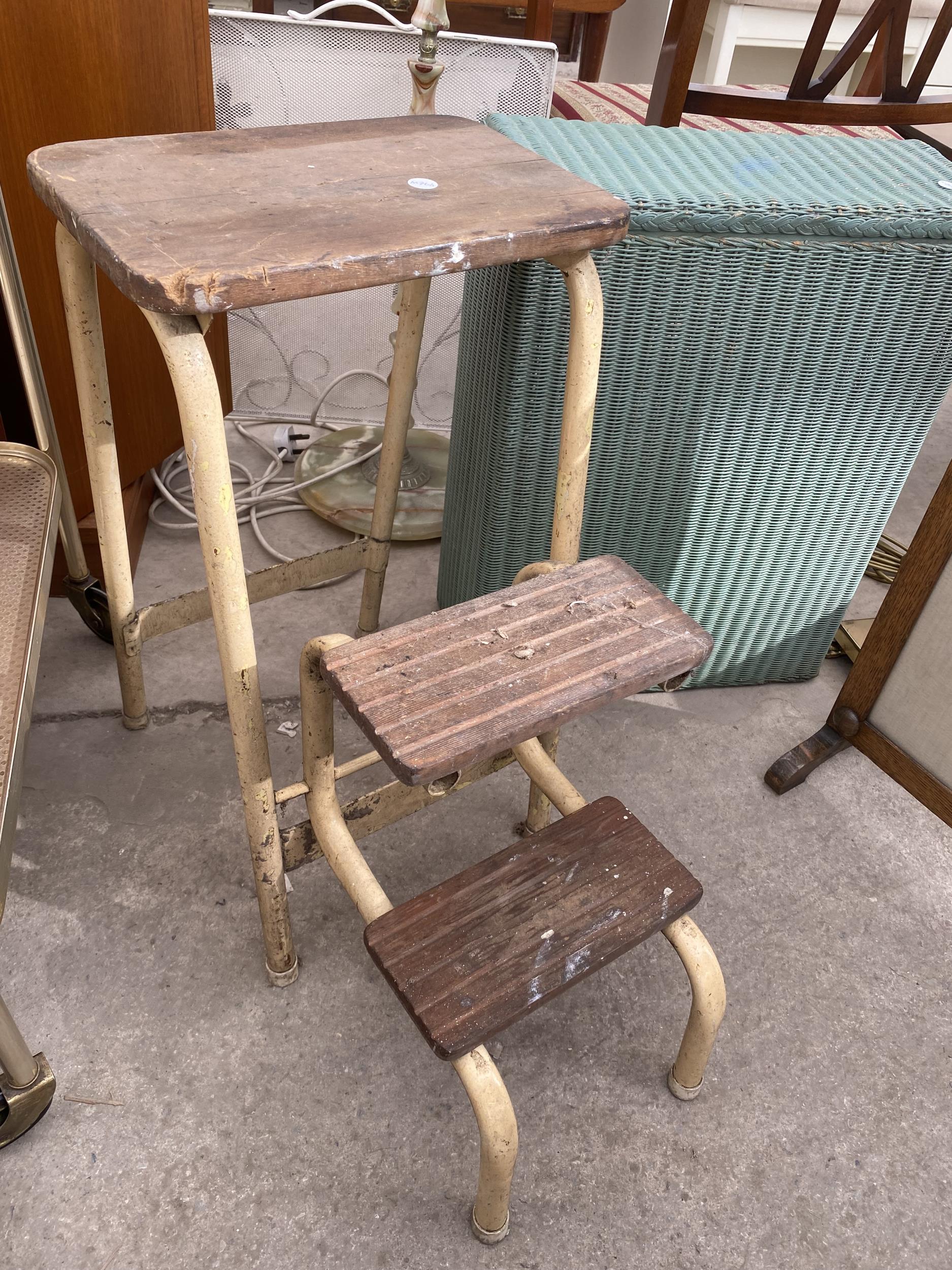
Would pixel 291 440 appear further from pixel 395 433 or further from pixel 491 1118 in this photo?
pixel 491 1118

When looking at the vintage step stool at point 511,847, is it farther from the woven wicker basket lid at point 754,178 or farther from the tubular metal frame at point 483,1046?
the woven wicker basket lid at point 754,178

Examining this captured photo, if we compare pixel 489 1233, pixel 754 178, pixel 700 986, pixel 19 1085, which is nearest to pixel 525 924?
pixel 700 986

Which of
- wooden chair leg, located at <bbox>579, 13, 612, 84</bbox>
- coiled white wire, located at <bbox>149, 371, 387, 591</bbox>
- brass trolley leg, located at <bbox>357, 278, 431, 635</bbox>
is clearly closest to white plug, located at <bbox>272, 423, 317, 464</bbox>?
coiled white wire, located at <bbox>149, 371, 387, 591</bbox>

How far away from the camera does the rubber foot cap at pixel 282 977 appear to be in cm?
132

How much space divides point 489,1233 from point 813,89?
1906 mm

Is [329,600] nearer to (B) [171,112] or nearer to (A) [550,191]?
(B) [171,112]

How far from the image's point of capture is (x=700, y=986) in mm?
1152

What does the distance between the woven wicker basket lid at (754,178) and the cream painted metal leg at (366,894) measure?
2.39ft

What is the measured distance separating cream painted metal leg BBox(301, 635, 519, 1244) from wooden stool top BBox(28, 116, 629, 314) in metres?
0.38

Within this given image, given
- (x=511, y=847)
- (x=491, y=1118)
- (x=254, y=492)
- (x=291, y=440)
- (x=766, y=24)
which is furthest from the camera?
(x=766, y=24)

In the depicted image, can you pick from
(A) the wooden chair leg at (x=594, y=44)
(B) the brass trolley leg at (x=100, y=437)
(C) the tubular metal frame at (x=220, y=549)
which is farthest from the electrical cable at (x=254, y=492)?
(A) the wooden chair leg at (x=594, y=44)

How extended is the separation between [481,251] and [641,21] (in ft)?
13.2

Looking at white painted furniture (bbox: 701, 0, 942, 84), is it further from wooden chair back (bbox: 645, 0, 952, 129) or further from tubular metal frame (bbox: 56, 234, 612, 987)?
tubular metal frame (bbox: 56, 234, 612, 987)

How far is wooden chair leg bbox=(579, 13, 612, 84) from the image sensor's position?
3.80m
